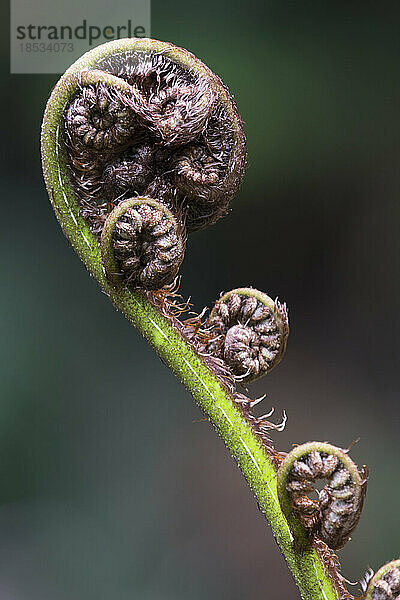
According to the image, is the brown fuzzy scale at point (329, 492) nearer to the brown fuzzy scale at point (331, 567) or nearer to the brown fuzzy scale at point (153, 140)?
the brown fuzzy scale at point (331, 567)

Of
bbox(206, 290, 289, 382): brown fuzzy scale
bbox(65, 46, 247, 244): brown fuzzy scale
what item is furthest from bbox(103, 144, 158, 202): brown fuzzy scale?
bbox(206, 290, 289, 382): brown fuzzy scale

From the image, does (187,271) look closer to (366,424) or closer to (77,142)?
(366,424)

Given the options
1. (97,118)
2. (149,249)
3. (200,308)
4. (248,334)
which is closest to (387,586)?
(248,334)

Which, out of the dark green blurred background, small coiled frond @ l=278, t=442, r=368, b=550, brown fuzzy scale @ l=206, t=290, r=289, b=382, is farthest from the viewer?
the dark green blurred background

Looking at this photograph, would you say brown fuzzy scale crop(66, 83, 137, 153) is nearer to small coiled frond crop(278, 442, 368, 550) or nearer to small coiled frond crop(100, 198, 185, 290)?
small coiled frond crop(100, 198, 185, 290)

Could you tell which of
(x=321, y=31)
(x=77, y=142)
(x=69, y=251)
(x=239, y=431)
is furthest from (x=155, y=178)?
(x=321, y=31)

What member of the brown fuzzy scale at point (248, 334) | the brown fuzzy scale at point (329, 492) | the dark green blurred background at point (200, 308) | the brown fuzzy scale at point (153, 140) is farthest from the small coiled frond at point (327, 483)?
the dark green blurred background at point (200, 308)

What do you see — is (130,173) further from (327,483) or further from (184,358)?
(327,483)
